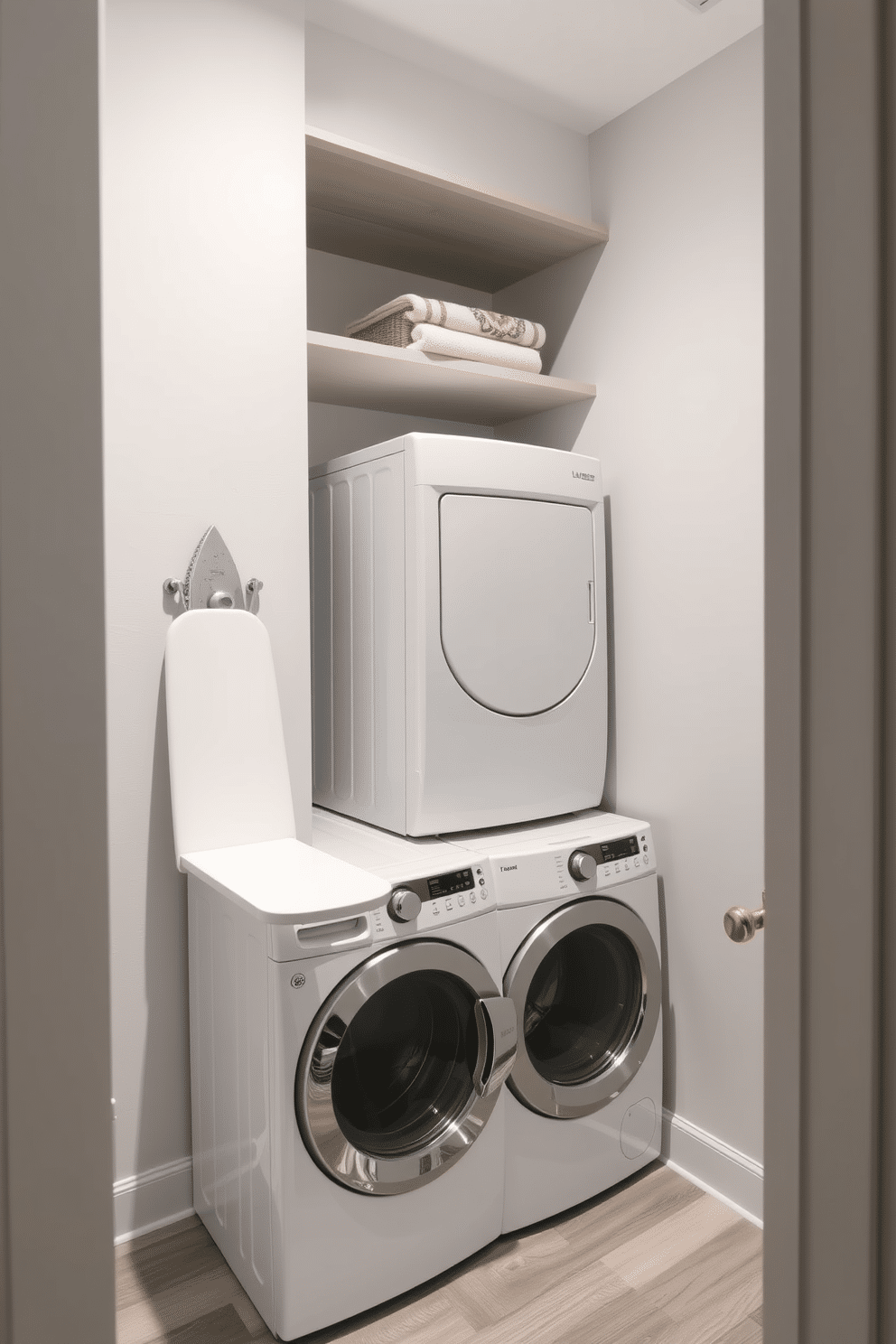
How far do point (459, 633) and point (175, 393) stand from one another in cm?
77

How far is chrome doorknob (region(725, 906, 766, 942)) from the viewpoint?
1.11 meters

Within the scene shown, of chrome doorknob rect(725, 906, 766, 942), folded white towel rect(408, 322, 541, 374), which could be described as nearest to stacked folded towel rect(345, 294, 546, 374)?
folded white towel rect(408, 322, 541, 374)

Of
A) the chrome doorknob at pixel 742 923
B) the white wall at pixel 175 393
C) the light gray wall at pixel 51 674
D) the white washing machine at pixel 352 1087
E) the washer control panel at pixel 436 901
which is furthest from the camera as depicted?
the white wall at pixel 175 393

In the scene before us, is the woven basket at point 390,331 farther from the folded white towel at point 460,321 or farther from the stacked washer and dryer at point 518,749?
the stacked washer and dryer at point 518,749

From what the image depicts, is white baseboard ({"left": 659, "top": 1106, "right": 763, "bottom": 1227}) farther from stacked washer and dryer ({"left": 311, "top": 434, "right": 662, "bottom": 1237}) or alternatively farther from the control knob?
the control knob

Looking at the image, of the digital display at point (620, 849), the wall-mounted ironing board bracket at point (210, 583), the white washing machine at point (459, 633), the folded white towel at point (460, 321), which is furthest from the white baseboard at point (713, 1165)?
the folded white towel at point (460, 321)

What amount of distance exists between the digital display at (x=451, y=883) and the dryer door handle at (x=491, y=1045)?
Result: 0.74 ft

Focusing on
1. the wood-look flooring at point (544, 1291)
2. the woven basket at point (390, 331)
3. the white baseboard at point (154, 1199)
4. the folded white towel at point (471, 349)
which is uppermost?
the woven basket at point (390, 331)

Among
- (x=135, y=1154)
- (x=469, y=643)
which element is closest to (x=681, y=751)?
Result: (x=469, y=643)

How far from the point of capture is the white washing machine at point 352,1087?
4.88 feet

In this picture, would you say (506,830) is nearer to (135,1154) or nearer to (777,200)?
(135,1154)

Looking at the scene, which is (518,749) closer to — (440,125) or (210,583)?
(210,583)

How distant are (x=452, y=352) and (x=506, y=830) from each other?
1.14 metres

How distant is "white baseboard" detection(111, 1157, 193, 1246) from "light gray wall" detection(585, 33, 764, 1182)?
116 cm
